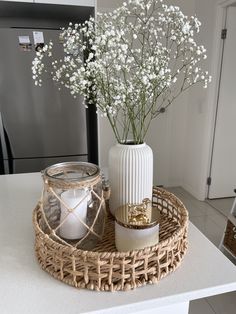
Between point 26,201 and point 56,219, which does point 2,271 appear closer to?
point 56,219

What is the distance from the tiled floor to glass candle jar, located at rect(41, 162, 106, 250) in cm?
125

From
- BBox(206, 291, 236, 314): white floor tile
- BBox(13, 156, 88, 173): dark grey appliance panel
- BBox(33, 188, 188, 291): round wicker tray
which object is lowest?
BBox(206, 291, 236, 314): white floor tile

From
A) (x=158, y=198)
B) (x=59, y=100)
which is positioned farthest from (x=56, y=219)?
(x=59, y=100)

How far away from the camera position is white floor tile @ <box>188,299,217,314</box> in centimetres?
160

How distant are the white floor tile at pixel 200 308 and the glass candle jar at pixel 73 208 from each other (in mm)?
1230

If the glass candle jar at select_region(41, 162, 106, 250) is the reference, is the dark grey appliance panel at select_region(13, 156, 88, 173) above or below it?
below

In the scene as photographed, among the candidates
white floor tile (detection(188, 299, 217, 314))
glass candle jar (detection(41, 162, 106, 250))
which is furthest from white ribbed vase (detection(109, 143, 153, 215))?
white floor tile (detection(188, 299, 217, 314))

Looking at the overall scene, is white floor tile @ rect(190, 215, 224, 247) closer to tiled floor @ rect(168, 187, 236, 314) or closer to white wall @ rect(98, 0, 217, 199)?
tiled floor @ rect(168, 187, 236, 314)

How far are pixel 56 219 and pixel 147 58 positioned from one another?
51 centimetres

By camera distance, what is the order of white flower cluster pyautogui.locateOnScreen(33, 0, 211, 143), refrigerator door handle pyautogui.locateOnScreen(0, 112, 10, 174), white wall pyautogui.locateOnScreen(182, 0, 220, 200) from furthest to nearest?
1. white wall pyautogui.locateOnScreen(182, 0, 220, 200)
2. refrigerator door handle pyautogui.locateOnScreen(0, 112, 10, 174)
3. white flower cluster pyautogui.locateOnScreen(33, 0, 211, 143)

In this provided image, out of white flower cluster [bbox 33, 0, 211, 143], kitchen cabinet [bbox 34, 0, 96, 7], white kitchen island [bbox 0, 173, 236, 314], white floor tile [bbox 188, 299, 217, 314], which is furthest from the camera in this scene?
kitchen cabinet [bbox 34, 0, 96, 7]

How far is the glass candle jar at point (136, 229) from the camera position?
2.12 feet

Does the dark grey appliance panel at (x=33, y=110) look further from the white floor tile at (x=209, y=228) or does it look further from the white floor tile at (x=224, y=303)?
the white floor tile at (x=224, y=303)

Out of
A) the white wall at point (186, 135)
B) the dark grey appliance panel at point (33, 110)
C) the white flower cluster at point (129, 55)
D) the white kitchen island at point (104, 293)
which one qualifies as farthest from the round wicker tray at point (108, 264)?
the white wall at point (186, 135)
